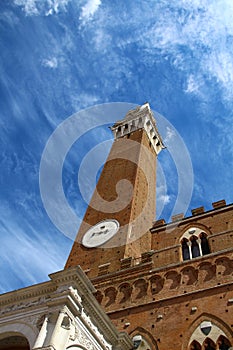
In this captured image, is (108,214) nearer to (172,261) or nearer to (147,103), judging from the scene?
(172,261)

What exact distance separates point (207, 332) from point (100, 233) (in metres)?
8.90

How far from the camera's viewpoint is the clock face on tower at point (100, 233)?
1844 centimetres

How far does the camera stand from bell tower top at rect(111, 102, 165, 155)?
96.7 feet

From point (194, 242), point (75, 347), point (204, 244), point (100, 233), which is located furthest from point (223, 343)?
point (100, 233)

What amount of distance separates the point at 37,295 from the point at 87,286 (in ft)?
4.54

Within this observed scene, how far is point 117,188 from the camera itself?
2225 cm

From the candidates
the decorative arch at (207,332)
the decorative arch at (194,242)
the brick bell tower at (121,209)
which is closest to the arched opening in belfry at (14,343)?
the decorative arch at (207,332)

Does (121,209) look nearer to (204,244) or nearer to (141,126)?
(204,244)

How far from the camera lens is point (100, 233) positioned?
19109 mm

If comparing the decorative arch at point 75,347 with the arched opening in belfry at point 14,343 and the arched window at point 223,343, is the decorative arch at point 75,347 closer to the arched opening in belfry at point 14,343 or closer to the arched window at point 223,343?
the arched opening in belfry at point 14,343

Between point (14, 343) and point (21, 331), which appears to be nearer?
point (21, 331)

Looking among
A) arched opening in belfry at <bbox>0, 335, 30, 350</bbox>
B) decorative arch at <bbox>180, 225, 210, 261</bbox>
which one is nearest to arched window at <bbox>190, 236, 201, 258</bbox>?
decorative arch at <bbox>180, 225, 210, 261</bbox>

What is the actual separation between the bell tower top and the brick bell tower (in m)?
0.10

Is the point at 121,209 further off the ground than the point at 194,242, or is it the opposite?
the point at 121,209
